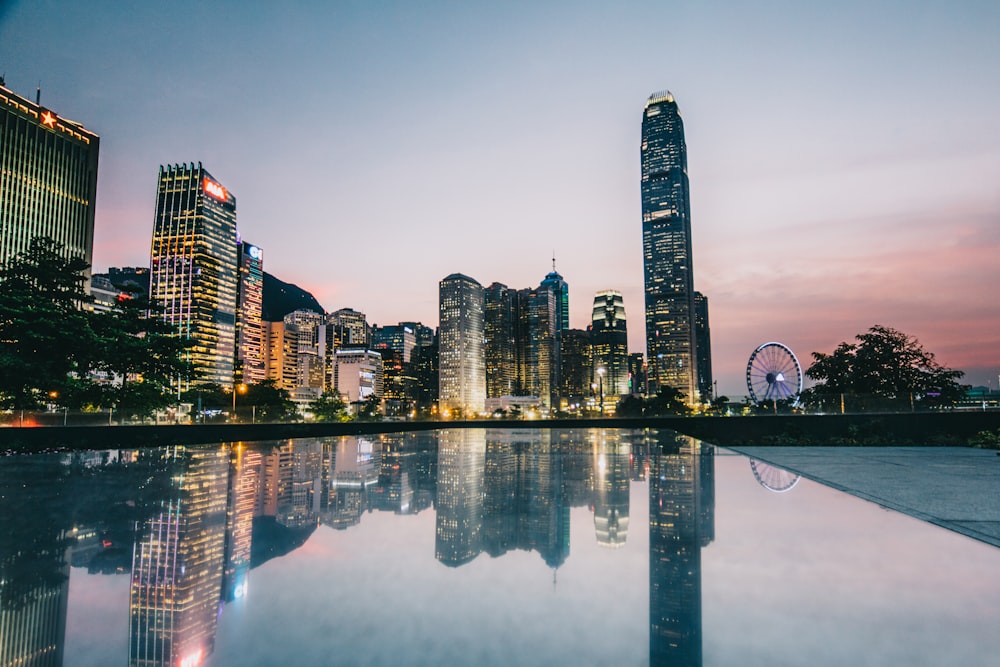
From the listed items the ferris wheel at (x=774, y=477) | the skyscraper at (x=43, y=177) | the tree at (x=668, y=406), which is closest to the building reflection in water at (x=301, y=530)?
the ferris wheel at (x=774, y=477)

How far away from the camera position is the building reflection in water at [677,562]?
2.69 meters

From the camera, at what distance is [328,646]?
260 cm

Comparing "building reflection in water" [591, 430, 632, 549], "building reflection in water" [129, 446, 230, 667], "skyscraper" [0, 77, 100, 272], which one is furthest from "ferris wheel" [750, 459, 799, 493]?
"skyscraper" [0, 77, 100, 272]

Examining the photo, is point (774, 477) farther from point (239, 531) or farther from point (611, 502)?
point (239, 531)

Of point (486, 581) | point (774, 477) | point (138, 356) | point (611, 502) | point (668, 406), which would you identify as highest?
point (138, 356)

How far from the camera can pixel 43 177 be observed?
403 ft

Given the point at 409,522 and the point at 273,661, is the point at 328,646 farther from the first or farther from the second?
the point at 409,522

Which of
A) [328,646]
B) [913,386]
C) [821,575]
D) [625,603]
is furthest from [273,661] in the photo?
[913,386]

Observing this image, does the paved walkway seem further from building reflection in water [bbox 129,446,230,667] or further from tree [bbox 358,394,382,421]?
tree [bbox 358,394,382,421]

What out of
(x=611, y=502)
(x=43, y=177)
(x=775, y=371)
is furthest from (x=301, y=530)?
(x=43, y=177)

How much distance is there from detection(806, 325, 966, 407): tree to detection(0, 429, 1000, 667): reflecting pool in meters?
33.7

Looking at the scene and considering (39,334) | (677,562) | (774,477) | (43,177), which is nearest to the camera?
(677,562)

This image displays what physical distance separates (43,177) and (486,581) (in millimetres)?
161342

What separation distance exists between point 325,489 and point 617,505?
13.9 ft
